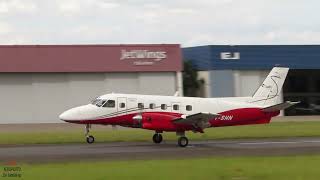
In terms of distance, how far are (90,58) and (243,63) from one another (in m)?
18.3

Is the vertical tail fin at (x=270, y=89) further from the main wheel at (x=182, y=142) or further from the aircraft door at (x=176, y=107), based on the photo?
the main wheel at (x=182, y=142)

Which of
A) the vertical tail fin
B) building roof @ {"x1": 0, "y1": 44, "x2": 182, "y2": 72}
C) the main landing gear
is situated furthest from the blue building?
the main landing gear

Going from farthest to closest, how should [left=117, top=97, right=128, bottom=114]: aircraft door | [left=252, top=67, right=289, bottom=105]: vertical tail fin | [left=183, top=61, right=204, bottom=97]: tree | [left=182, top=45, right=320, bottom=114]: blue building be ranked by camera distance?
[left=183, top=61, right=204, bottom=97]: tree, [left=182, top=45, right=320, bottom=114]: blue building, [left=252, top=67, right=289, bottom=105]: vertical tail fin, [left=117, top=97, right=128, bottom=114]: aircraft door

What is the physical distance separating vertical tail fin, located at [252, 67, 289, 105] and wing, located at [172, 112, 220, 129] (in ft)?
12.2

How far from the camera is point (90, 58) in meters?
63.2

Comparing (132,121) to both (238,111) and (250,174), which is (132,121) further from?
(250,174)

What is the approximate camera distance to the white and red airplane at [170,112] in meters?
31.3

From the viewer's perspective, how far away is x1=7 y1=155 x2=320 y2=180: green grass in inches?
609

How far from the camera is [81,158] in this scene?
23.0 m

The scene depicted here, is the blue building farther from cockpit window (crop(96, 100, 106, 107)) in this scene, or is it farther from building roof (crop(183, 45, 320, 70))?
cockpit window (crop(96, 100, 106, 107))

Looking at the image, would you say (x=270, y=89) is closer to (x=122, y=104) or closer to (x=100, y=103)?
(x=122, y=104)

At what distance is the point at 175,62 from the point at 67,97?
457 inches

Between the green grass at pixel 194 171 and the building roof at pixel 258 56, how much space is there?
51229mm

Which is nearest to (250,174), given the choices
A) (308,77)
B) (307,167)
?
(307,167)
